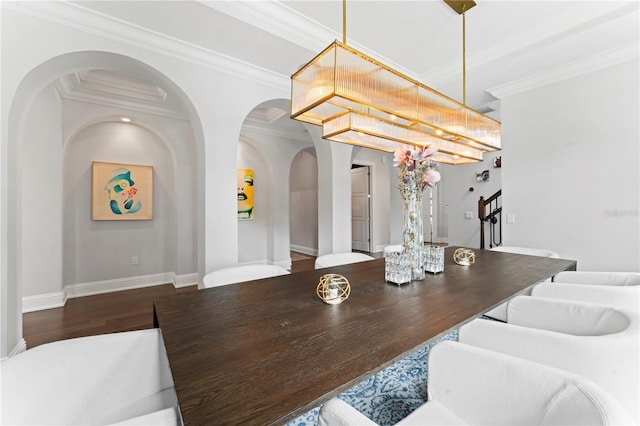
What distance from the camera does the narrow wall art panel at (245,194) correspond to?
4.92 meters

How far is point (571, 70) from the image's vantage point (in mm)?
2752

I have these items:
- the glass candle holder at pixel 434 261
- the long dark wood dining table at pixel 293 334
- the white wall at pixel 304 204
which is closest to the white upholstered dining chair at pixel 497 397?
the long dark wood dining table at pixel 293 334

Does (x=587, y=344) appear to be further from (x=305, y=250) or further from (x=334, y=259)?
(x=305, y=250)

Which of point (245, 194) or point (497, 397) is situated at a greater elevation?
point (245, 194)

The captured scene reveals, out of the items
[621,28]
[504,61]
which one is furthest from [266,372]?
[621,28]

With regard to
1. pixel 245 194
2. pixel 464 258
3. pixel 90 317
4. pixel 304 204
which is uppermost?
pixel 245 194

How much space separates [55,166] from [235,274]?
2966 mm

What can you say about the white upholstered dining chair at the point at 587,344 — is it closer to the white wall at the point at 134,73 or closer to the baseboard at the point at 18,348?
the white wall at the point at 134,73

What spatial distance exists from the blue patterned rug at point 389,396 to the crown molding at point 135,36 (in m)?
2.77

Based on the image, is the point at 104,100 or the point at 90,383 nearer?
the point at 90,383

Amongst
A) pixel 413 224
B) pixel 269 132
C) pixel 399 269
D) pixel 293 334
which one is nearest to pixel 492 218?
pixel 413 224

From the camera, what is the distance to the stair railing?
458 cm

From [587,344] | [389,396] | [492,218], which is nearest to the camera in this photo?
[587,344]

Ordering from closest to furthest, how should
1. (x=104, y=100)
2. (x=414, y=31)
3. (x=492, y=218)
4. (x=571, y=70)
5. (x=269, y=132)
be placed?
(x=414, y=31)
(x=571, y=70)
(x=104, y=100)
(x=492, y=218)
(x=269, y=132)
